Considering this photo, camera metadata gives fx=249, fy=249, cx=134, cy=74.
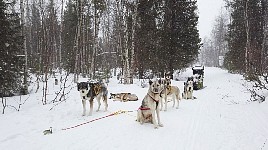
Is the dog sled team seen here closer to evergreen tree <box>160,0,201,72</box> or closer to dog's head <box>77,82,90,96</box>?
dog's head <box>77,82,90,96</box>

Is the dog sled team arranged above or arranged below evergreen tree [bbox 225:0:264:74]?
below

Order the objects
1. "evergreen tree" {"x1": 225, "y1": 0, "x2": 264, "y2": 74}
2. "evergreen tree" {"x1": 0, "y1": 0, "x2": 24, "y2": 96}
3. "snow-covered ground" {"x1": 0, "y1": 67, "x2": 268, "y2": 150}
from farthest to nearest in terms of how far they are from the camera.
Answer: "evergreen tree" {"x1": 225, "y1": 0, "x2": 264, "y2": 74}, "evergreen tree" {"x1": 0, "y1": 0, "x2": 24, "y2": 96}, "snow-covered ground" {"x1": 0, "y1": 67, "x2": 268, "y2": 150}

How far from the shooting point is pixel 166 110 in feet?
31.3

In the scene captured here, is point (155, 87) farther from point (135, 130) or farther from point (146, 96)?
point (135, 130)

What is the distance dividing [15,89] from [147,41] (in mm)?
11814

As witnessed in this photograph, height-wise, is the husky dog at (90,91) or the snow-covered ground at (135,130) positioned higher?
the husky dog at (90,91)

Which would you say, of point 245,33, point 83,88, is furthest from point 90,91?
point 245,33

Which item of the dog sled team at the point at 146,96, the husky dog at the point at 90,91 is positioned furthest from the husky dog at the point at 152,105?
the husky dog at the point at 90,91

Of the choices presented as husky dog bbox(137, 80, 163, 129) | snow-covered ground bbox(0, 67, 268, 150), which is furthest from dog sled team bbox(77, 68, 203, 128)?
snow-covered ground bbox(0, 67, 268, 150)

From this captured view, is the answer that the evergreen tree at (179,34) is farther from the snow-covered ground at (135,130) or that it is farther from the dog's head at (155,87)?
the dog's head at (155,87)

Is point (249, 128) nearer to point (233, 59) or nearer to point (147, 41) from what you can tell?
point (147, 41)

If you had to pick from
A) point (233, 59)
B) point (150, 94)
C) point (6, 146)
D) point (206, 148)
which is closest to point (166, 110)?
point (150, 94)

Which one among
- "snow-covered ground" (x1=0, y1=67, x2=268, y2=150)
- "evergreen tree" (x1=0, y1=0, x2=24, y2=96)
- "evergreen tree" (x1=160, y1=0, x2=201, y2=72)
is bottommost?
"snow-covered ground" (x1=0, y1=67, x2=268, y2=150)

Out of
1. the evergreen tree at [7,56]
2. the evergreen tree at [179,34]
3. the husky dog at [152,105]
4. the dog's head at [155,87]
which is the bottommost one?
the husky dog at [152,105]
